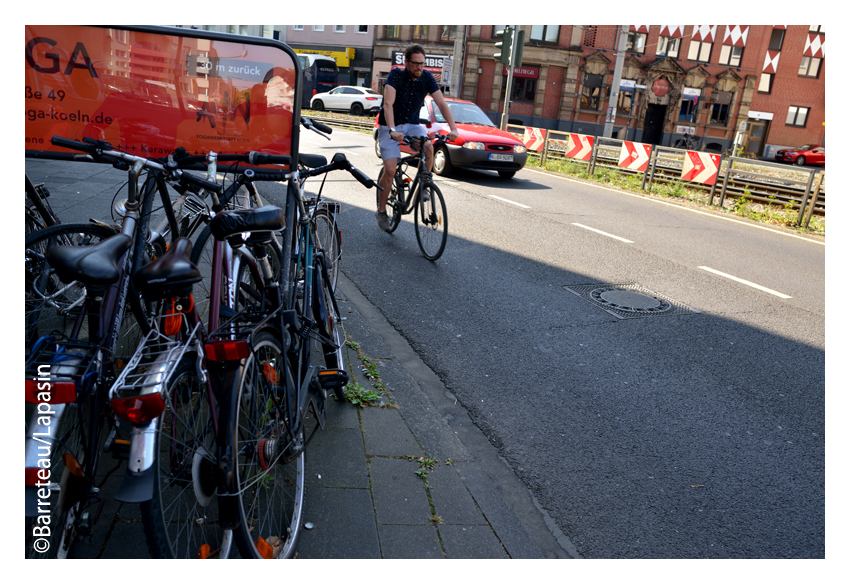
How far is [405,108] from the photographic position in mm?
7328

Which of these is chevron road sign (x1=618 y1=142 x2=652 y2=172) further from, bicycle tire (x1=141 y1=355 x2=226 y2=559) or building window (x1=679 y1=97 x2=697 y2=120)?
Result: building window (x1=679 y1=97 x2=697 y2=120)

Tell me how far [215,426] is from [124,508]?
0.75 meters

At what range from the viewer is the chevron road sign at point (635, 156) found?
15641 mm

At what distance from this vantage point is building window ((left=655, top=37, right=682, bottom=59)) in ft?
147

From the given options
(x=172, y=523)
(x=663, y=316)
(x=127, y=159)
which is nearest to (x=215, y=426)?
(x=172, y=523)

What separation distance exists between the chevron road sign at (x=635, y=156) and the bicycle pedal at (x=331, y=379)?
13.7 meters

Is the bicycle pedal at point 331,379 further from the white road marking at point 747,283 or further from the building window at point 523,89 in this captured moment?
the building window at point 523,89

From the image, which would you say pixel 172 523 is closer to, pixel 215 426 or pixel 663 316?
pixel 215 426

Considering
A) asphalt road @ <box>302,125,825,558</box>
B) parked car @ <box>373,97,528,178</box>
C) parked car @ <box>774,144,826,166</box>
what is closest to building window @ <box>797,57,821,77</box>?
parked car @ <box>774,144,826,166</box>

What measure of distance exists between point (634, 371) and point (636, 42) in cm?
4484

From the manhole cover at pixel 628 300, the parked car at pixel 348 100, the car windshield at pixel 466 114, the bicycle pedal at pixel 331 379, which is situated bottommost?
the manhole cover at pixel 628 300

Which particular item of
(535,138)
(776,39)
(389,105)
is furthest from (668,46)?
(389,105)

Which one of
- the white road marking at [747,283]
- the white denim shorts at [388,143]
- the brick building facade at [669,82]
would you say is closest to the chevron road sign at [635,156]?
the white road marking at [747,283]

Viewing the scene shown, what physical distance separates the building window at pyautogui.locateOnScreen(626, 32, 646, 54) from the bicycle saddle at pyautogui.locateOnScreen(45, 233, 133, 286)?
4723 centimetres
